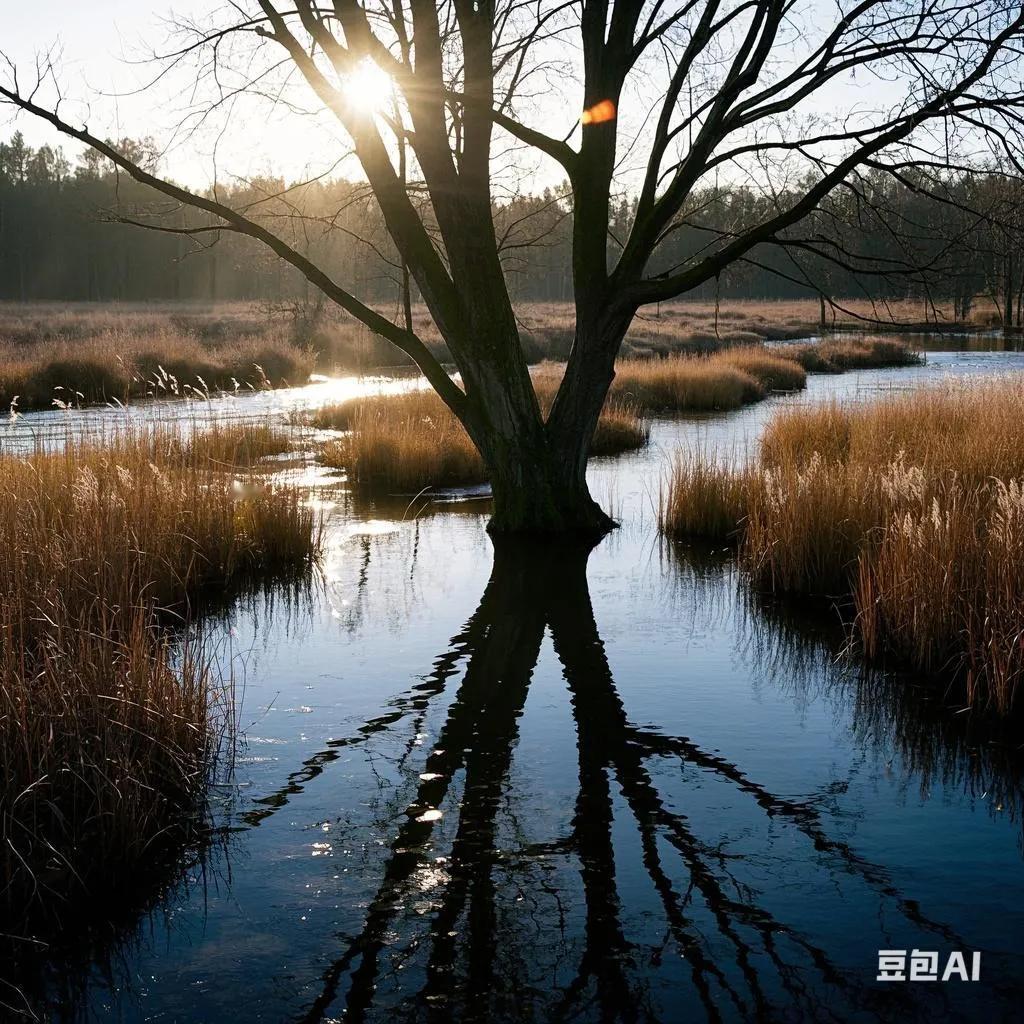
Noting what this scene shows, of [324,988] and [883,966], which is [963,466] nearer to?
[883,966]

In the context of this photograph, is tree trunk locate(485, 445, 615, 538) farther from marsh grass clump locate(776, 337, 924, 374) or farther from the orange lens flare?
marsh grass clump locate(776, 337, 924, 374)

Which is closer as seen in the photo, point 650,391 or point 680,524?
point 680,524

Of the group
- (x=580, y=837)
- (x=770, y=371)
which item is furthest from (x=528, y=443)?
(x=770, y=371)

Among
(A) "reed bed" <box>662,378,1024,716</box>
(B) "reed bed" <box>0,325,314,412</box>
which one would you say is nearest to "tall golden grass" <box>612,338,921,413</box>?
(B) "reed bed" <box>0,325,314,412</box>

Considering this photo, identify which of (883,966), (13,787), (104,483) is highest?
(104,483)

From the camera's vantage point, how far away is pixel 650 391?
70.8 ft

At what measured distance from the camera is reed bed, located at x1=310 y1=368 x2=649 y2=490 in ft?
43.2

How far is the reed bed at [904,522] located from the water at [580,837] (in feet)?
1.25

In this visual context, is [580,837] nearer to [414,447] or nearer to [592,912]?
[592,912]

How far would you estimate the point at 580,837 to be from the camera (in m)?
4.27

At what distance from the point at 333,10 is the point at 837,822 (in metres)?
7.12

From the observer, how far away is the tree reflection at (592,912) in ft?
10.6

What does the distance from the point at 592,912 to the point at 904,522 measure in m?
3.74

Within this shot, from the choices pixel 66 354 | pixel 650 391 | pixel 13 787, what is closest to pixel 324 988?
pixel 13 787
